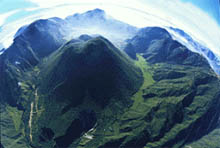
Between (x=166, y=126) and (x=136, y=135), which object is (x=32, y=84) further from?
(x=166, y=126)

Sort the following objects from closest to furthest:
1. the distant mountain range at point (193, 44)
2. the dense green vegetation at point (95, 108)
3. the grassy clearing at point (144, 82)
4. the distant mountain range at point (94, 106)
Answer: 1. the distant mountain range at point (193, 44)
2. the distant mountain range at point (94, 106)
3. the dense green vegetation at point (95, 108)
4. the grassy clearing at point (144, 82)

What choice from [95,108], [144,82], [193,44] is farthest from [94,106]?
[193,44]

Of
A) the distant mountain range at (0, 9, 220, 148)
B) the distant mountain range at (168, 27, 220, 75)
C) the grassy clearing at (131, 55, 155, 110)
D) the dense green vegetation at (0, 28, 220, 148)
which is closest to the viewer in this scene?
the distant mountain range at (168, 27, 220, 75)

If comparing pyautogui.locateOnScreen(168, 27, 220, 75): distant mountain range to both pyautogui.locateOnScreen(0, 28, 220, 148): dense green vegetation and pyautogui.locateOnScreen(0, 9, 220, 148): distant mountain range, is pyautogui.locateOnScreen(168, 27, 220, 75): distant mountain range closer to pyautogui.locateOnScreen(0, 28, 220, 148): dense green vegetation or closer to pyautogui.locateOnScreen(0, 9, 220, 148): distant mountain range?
pyautogui.locateOnScreen(0, 9, 220, 148): distant mountain range

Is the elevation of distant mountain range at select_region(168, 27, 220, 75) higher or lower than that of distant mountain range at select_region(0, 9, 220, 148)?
higher

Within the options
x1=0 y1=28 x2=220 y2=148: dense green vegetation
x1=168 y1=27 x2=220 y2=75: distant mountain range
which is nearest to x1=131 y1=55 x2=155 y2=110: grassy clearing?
x1=0 y1=28 x2=220 y2=148: dense green vegetation

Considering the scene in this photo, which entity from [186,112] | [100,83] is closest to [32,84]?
[100,83]

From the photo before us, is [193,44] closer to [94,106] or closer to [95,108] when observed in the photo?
[94,106]

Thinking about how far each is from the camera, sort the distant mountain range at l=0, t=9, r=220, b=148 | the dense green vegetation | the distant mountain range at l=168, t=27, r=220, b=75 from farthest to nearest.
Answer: the dense green vegetation
the distant mountain range at l=0, t=9, r=220, b=148
the distant mountain range at l=168, t=27, r=220, b=75

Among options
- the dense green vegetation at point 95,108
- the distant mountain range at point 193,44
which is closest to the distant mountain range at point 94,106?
the dense green vegetation at point 95,108

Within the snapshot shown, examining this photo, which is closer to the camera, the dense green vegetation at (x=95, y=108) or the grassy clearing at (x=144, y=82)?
the dense green vegetation at (x=95, y=108)

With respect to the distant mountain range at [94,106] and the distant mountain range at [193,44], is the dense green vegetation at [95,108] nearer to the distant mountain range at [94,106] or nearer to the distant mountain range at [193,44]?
the distant mountain range at [94,106]
